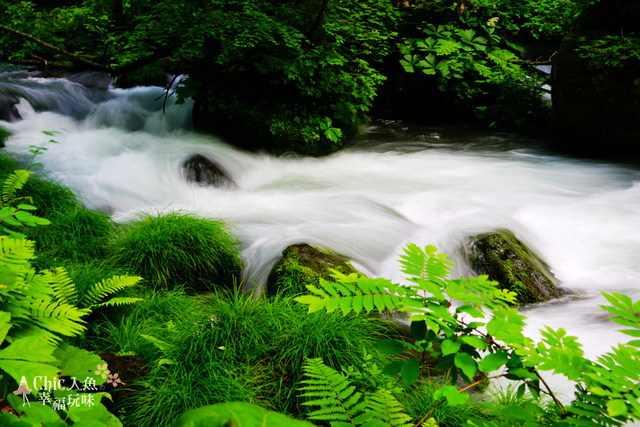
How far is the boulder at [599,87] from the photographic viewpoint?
6359 millimetres

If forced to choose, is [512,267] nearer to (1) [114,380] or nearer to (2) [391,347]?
(2) [391,347]

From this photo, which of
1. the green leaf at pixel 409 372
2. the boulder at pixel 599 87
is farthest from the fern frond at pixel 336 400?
the boulder at pixel 599 87

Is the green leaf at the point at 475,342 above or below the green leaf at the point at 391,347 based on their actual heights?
above

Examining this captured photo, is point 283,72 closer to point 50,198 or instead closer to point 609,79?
point 50,198

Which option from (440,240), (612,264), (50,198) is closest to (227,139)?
(50,198)

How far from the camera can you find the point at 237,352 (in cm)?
238

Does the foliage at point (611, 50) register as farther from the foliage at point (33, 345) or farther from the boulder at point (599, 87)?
the foliage at point (33, 345)

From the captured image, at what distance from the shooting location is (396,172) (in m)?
6.53

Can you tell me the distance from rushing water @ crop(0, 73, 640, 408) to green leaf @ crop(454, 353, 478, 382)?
2396mm

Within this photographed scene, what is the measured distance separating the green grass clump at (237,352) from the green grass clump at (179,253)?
2.37ft

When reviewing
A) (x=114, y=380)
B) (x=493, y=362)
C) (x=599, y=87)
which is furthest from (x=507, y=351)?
(x=599, y=87)

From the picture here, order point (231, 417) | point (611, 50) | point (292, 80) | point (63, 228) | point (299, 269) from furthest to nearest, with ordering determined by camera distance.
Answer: point (292, 80), point (611, 50), point (63, 228), point (299, 269), point (231, 417)

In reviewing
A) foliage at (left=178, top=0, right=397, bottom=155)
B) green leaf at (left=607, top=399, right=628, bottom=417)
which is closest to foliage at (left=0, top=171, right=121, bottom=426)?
green leaf at (left=607, top=399, right=628, bottom=417)

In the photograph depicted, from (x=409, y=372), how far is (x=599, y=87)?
7.36 m
